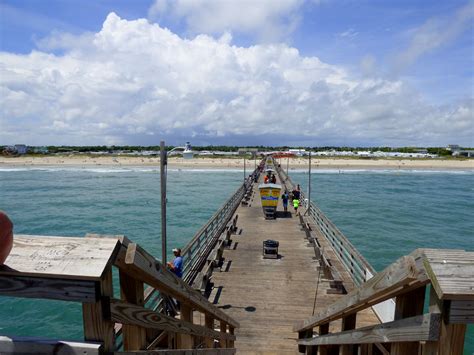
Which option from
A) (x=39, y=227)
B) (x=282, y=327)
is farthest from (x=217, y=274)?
(x=39, y=227)

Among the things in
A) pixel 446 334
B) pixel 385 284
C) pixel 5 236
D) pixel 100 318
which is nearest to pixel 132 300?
pixel 100 318

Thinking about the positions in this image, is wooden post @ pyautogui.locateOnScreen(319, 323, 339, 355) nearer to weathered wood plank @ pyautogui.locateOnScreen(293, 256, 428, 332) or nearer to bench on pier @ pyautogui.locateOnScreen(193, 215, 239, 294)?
weathered wood plank @ pyautogui.locateOnScreen(293, 256, 428, 332)

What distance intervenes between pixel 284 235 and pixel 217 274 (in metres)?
5.13

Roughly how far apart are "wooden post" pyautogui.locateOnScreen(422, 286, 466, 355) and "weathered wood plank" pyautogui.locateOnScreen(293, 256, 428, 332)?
0.35ft

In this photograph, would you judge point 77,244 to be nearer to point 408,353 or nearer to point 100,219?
point 408,353

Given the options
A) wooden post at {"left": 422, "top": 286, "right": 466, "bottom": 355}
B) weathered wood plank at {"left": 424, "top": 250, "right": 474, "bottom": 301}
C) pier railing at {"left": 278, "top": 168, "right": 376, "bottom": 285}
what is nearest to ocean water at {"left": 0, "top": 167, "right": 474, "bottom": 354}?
pier railing at {"left": 278, "top": 168, "right": 376, "bottom": 285}

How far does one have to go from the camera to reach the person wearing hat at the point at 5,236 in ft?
4.07

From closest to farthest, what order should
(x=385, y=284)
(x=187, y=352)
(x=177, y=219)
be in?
(x=385, y=284) < (x=187, y=352) < (x=177, y=219)

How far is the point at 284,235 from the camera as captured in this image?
1409 centimetres

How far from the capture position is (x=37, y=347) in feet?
4.41

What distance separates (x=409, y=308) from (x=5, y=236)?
6.36 ft

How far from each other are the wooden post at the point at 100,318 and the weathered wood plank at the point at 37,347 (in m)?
0.06

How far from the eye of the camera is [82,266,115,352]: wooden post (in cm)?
141

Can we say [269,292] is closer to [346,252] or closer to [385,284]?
[346,252]
